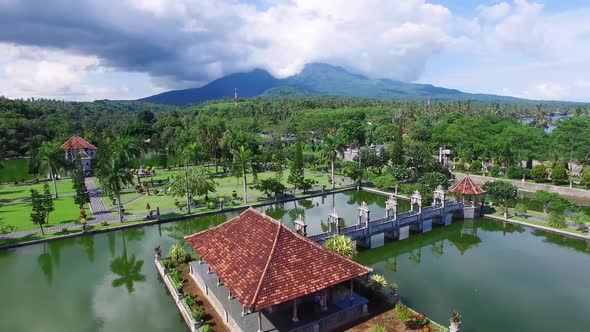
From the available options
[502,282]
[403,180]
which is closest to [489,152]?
[403,180]

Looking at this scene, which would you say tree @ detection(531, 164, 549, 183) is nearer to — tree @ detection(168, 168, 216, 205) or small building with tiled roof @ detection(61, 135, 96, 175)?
tree @ detection(168, 168, 216, 205)

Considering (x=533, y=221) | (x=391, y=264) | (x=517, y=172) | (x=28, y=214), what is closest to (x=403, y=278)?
(x=391, y=264)

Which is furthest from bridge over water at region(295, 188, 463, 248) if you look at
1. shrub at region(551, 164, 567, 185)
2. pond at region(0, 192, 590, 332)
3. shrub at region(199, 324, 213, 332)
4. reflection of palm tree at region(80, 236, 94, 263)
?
shrub at region(551, 164, 567, 185)

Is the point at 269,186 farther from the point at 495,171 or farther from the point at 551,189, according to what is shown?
the point at 551,189

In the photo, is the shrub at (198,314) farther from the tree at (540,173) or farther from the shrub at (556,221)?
the tree at (540,173)

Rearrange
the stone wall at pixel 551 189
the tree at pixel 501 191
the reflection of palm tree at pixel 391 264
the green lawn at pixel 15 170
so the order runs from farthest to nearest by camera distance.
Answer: the green lawn at pixel 15 170 < the stone wall at pixel 551 189 < the tree at pixel 501 191 < the reflection of palm tree at pixel 391 264

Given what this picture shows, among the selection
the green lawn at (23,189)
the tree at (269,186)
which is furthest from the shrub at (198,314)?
the green lawn at (23,189)
